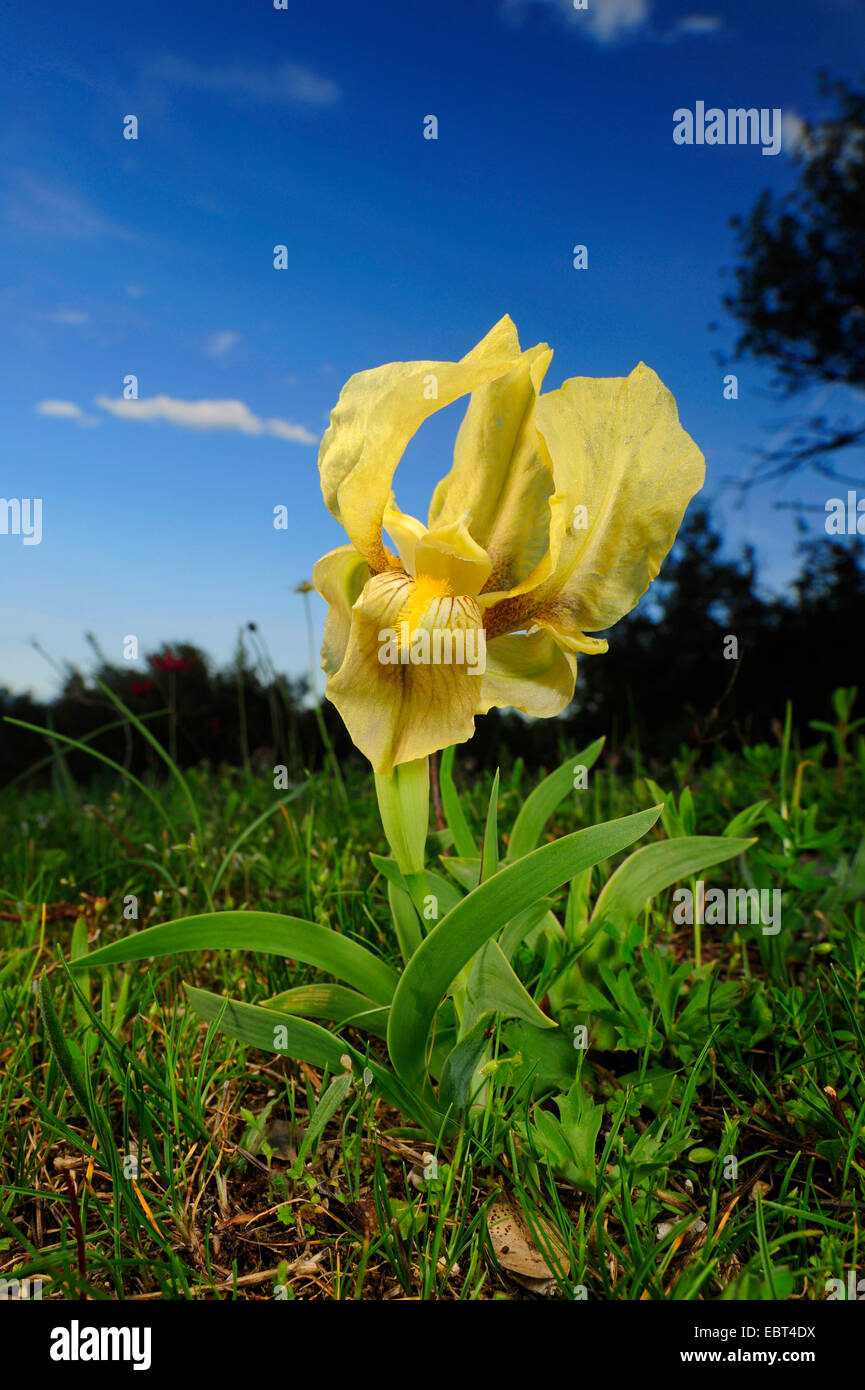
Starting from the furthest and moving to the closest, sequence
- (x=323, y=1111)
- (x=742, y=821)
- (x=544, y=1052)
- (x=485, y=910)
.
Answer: (x=742, y=821)
(x=544, y=1052)
(x=323, y=1111)
(x=485, y=910)

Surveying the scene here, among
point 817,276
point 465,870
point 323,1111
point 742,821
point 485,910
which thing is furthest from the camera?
point 817,276

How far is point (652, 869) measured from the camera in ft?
6.10

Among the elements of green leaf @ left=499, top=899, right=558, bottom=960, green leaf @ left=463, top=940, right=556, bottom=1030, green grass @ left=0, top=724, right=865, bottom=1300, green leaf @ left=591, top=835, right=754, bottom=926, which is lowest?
green grass @ left=0, top=724, right=865, bottom=1300

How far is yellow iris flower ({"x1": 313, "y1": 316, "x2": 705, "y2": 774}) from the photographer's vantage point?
1411mm

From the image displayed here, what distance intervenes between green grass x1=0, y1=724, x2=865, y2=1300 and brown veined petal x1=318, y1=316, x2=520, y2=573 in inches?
36.9

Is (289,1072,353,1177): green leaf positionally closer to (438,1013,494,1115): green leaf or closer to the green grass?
the green grass

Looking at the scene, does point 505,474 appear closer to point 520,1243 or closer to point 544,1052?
point 544,1052

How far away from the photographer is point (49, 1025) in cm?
153

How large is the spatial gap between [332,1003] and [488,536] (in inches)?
36.1

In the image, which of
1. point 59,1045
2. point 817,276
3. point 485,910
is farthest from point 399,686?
point 817,276

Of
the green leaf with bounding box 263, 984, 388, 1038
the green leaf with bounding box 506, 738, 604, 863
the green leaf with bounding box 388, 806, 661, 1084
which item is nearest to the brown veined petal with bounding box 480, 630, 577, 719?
the green leaf with bounding box 388, 806, 661, 1084

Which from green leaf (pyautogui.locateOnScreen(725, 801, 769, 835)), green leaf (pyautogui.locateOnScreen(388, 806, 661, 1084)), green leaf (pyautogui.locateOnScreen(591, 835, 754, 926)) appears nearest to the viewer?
green leaf (pyautogui.locateOnScreen(388, 806, 661, 1084))
